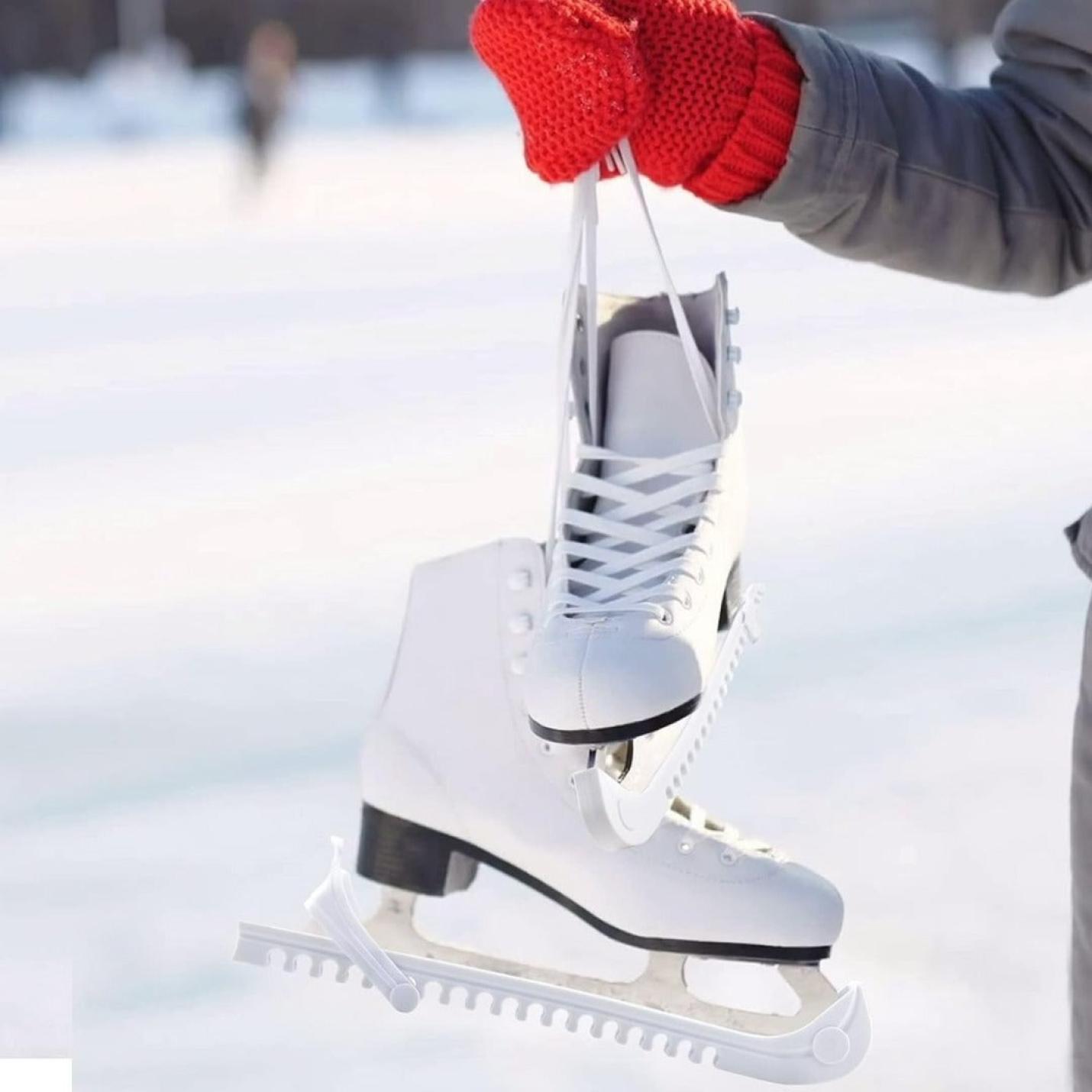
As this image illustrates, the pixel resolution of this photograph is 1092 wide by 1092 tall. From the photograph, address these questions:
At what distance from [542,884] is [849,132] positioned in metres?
0.51

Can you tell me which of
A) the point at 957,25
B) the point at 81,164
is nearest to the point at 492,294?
the point at 81,164

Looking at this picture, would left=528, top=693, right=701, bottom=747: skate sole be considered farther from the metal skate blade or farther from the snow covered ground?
the snow covered ground

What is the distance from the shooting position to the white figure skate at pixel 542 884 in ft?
3.43

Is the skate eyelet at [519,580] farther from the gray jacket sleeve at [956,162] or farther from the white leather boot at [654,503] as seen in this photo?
the gray jacket sleeve at [956,162]

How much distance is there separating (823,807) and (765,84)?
3.88 feet

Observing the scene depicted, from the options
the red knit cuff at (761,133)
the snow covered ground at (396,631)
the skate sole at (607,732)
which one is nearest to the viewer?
the skate sole at (607,732)

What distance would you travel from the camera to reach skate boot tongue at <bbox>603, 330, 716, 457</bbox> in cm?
101

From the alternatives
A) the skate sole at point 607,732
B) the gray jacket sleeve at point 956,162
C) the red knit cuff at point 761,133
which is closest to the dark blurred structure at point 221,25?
the gray jacket sleeve at point 956,162

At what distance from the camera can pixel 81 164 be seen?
12.7m

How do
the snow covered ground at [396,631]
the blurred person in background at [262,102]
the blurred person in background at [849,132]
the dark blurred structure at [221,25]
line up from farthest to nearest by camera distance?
the dark blurred structure at [221,25]
the blurred person in background at [262,102]
the snow covered ground at [396,631]
the blurred person in background at [849,132]

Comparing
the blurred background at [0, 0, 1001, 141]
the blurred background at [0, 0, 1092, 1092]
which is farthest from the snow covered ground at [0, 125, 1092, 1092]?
the blurred background at [0, 0, 1001, 141]

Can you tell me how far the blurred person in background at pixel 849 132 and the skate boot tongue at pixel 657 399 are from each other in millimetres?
103

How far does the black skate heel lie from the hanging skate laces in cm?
25

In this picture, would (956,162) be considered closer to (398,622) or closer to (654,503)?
(654,503)
